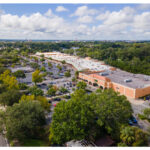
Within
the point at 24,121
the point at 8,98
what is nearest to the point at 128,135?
the point at 24,121

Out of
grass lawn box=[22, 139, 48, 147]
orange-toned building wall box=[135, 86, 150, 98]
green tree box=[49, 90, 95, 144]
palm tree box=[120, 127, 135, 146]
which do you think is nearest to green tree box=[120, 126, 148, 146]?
palm tree box=[120, 127, 135, 146]

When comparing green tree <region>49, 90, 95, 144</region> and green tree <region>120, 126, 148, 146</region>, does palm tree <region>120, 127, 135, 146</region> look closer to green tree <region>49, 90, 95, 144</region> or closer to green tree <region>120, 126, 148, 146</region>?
green tree <region>120, 126, 148, 146</region>

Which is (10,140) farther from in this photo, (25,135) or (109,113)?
(109,113)

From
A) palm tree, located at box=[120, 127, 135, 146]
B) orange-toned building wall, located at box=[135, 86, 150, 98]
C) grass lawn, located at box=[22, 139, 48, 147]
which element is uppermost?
palm tree, located at box=[120, 127, 135, 146]

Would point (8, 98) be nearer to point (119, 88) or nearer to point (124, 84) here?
point (119, 88)

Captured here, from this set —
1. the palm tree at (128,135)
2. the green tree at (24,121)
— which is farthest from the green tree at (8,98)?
the palm tree at (128,135)

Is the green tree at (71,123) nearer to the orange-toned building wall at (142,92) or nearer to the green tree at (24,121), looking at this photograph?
the green tree at (24,121)

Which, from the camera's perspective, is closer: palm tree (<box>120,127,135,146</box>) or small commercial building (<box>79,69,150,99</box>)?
palm tree (<box>120,127,135,146</box>)
